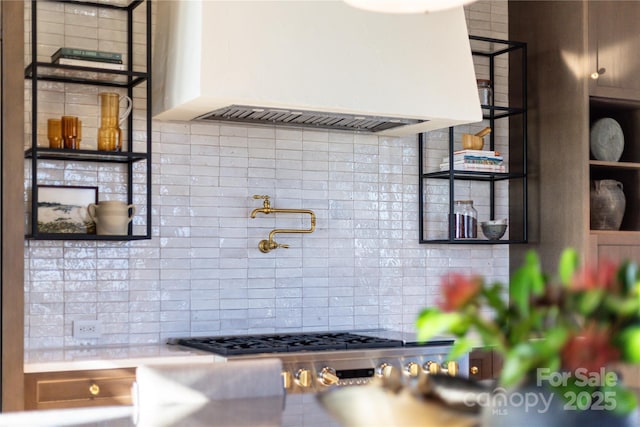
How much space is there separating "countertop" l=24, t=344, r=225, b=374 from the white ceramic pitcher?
18.8 inches

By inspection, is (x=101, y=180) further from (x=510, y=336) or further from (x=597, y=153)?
(x=510, y=336)

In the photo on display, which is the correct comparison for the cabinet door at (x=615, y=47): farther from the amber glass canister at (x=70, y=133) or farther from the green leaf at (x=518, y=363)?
the green leaf at (x=518, y=363)

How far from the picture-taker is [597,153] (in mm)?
4395

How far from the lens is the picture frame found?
3.62m

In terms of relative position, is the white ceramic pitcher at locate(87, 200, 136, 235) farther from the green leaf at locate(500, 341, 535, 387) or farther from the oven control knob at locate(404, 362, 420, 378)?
the green leaf at locate(500, 341, 535, 387)

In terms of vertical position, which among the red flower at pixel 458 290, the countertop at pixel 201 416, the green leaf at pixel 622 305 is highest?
the red flower at pixel 458 290

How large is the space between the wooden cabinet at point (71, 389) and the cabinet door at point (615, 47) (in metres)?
2.60

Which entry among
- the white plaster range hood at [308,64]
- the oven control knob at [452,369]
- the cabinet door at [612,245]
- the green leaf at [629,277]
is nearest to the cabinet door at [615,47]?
the cabinet door at [612,245]

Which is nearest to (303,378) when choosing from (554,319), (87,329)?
(87,329)

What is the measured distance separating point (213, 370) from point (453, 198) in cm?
245

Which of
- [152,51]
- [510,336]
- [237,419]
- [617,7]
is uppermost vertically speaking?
[617,7]

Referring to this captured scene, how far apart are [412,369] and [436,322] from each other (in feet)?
8.40

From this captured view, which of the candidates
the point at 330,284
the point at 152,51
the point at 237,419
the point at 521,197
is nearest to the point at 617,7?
→ the point at 521,197

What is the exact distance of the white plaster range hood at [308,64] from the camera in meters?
Answer: 3.36
